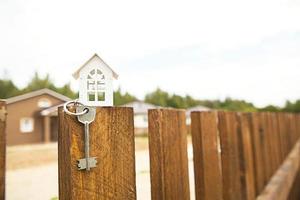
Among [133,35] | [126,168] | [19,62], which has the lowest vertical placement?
[126,168]

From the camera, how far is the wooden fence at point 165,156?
0.56 meters

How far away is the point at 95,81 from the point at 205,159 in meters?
0.69

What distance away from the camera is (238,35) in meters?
2.44

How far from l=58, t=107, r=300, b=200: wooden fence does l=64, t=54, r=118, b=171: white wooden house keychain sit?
14 millimetres

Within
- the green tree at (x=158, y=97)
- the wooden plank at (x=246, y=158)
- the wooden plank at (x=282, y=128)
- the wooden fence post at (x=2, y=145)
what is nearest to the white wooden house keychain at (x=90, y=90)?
the wooden fence post at (x=2, y=145)

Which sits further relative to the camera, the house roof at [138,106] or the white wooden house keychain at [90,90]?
the house roof at [138,106]

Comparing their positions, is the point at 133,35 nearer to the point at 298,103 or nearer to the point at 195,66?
the point at 195,66

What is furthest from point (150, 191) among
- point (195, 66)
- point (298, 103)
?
point (298, 103)

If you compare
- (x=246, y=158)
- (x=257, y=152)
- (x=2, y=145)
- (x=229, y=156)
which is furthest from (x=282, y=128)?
(x=2, y=145)

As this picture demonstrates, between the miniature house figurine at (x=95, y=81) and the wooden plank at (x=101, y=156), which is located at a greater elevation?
the miniature house figurine at (x=95, y=81)

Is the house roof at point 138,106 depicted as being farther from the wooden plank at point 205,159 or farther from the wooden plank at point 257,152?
the wooden plank at point 257,152

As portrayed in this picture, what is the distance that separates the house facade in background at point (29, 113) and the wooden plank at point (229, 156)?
2.73 feet

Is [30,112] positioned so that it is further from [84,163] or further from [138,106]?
[138,106]

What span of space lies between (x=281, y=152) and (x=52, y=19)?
3.20 m
